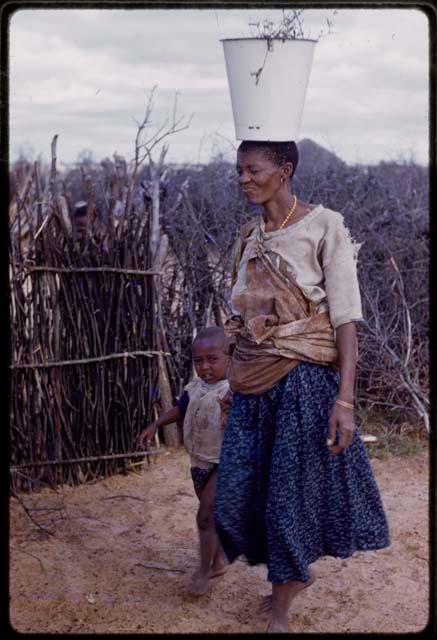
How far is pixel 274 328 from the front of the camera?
3189mm

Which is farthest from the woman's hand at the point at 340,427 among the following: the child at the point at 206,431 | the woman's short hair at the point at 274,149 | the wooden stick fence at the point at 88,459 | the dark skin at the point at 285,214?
the wooden stick fence at the point at 88,459

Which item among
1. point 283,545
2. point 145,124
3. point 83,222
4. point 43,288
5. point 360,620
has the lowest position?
point 360,620

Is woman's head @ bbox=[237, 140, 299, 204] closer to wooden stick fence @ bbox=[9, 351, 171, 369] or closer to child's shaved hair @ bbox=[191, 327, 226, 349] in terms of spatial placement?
child's shaved hair @ bbox=[191, 327, 226, 349]

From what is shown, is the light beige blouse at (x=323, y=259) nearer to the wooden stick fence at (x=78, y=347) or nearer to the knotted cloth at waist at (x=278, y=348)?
the knotted cloth at waist at (x=278, y=348)

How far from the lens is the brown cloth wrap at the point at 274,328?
3.18 meters

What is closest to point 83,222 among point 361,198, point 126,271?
point 126,271

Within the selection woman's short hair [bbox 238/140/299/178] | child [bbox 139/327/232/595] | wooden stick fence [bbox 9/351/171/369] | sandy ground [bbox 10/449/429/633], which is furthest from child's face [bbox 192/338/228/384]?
wooden stick fence [bbox 9/351/171/369]

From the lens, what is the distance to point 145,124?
5.61 meters

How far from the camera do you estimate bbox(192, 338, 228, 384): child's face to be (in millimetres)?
3688

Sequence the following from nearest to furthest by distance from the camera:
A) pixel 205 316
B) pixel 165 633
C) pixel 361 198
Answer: pixel 165 633 → pixel 205 316 → pixel 361 198

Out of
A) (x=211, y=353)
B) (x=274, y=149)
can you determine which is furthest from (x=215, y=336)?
(x=274, y=149)

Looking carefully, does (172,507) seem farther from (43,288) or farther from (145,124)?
(145,124)

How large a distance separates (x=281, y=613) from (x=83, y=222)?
3.04 metres

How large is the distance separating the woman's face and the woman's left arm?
1.86 ft
